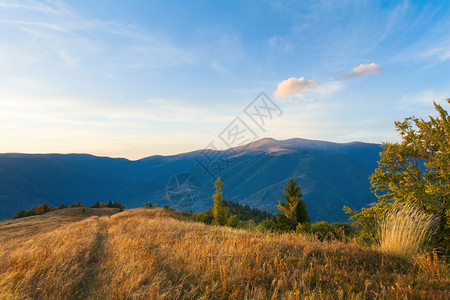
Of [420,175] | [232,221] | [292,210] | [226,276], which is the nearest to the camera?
[226,276]

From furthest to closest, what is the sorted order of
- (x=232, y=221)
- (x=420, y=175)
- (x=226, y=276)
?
(x=232, y=221), (x=420, y=175), (x=226, y=276)

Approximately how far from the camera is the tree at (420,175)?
1254cm

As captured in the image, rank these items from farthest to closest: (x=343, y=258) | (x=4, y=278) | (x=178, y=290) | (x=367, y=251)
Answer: (x=367, y=251), (x=343, y=258), (x=4, y=278), (x=178, y=290)

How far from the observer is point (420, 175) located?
14430mm

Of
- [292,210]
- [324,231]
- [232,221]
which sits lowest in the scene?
[324,231]

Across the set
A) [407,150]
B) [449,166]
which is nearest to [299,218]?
[407,150]

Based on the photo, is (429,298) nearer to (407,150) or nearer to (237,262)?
(237,262)

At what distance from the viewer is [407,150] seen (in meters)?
15.4

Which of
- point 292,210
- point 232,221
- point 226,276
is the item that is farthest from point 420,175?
point 232,221

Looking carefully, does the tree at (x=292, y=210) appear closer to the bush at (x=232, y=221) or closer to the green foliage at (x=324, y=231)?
the green foliage at (x=324, y=231)

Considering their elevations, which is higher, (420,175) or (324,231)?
(420,175)

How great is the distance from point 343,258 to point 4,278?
7743mm

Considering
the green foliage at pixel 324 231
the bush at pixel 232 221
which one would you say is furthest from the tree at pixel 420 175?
the bush at pixel 232 221

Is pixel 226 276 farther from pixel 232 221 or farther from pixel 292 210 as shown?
pixel 232 221
